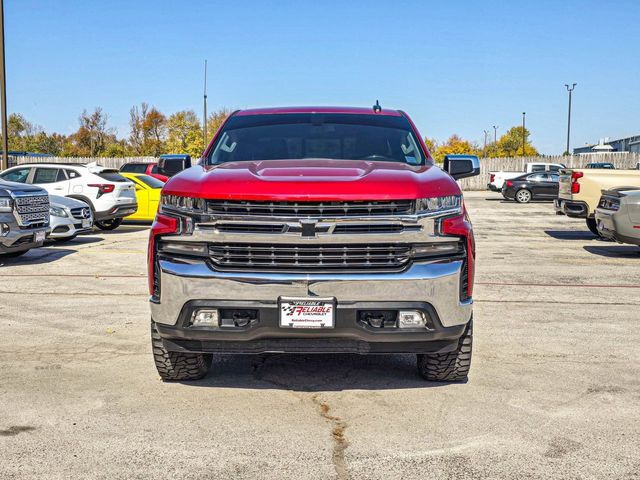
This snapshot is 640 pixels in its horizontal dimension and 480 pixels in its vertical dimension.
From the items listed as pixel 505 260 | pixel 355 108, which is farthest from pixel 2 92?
pixel 355 108

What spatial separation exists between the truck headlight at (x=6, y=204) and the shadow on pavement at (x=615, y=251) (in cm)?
1020

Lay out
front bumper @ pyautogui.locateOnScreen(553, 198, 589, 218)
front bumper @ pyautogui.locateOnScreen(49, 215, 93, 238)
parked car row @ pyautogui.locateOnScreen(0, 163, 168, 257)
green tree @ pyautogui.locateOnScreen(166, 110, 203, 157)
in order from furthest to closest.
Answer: green tree @ pyautogui.locateOnScreen(166, 110, 203, 157), front bumper @ pyautogui.locateOnScreen(553, 198, 589, 218), front bumper @ pyautogui.locateOnScreen(49, 215, 93, 238), parked car row @ pyautogui.locateOnScreen(0, 163, 168, 257)

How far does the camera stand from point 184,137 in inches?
3492

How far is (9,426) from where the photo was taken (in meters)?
4.51

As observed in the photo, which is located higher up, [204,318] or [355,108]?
[355,108]

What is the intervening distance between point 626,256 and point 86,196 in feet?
39.1

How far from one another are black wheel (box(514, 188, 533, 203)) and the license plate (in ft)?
106

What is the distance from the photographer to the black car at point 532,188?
117 feet

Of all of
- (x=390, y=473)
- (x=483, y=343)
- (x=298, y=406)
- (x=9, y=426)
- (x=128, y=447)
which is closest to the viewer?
(x=390, y=473)

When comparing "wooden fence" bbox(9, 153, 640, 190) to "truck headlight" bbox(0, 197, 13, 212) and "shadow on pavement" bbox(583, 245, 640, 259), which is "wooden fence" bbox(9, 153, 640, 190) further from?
"truck headlight" bbox(0, 197, 13, 212)

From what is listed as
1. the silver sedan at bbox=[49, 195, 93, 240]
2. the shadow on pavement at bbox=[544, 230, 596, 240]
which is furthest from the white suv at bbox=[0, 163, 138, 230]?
the shadow on pavement at bbox=[544, 230, 596, 240]

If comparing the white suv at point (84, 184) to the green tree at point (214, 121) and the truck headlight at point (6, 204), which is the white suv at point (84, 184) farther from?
the green tree at point (214, 121)

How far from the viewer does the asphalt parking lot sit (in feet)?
13.0

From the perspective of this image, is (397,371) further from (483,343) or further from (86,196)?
(86,196)
